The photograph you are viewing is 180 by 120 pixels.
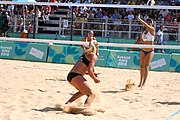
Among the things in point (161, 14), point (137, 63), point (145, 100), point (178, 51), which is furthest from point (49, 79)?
point (161, 14)

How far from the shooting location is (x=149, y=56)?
9469 mm

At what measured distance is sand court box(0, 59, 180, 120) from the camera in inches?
254

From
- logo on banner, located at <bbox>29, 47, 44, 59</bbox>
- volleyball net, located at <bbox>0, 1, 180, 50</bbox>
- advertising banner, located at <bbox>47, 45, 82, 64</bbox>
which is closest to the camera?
advertising banner, located at <bbox>47, 45, 82, 64</bbox>

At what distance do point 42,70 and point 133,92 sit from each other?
4.53 m

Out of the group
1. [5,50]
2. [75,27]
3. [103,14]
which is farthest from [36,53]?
[103,14]

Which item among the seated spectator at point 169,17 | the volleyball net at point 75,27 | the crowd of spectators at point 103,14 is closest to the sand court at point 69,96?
the volleyball net at point 75,27

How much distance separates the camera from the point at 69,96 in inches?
325

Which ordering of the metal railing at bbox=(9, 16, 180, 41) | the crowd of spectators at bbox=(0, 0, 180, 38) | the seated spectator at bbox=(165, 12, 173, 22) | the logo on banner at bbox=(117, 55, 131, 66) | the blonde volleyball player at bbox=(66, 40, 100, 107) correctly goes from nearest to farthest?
the blonde volleyball player at bbox=(66, 40, 100, 107) → the logo on banner at bbox=(117, 55, 131, 66) → the metal railing at bbox=(9, 16, 180, 41) → the seated spectator at bbox=(165, 12, 173, 22) → the crowd of spectators at bbox=(0, 0, 180, 38)

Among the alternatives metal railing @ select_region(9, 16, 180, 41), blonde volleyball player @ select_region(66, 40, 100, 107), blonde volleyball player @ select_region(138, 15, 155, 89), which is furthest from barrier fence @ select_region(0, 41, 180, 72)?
blonde volleyball player @ select_region(66, 40, 100, 107)

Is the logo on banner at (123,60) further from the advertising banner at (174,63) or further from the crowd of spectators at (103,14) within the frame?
the crowd of spectators at (103,14)

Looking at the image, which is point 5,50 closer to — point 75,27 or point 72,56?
point 72,56

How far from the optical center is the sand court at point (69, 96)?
21.2 feet

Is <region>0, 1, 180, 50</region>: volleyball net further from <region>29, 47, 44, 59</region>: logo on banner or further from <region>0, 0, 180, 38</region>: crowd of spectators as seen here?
<region>29, 47, 44, 59</region>: logo on banner

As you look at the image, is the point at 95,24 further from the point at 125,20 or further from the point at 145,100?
the point at 145,100
